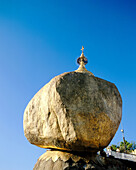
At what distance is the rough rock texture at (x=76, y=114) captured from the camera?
3398 millimetres

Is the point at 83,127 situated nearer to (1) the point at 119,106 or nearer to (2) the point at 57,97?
(2) the point at 57,97

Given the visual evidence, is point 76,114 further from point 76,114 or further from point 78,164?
point 78,164

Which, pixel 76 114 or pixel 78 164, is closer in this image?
pixel 76 114

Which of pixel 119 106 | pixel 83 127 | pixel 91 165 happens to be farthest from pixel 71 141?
pixel 119 106

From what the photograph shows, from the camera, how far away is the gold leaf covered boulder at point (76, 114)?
3398 millimetres

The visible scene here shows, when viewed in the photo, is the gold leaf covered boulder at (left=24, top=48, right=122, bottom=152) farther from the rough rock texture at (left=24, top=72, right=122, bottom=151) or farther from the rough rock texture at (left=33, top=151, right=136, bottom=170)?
the rough rock texture at (left=33, top=151, right=136, bottom=170)

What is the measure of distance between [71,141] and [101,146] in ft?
2.47

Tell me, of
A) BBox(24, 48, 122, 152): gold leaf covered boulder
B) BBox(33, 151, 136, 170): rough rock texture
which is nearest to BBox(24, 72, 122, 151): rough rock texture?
BBox(24, 48, 122, 152): gold leaf covered boulder

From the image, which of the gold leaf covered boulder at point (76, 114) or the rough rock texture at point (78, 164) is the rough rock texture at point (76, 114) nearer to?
the gold leaf covered boulder at point (76, 114)

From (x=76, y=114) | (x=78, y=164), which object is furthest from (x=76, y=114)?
(x=78, y=164)

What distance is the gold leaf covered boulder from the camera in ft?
11.1

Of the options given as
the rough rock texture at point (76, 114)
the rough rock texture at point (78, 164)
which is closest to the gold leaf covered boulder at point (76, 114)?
the rough rock texture at point (76, 114)

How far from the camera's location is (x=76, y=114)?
3402mm

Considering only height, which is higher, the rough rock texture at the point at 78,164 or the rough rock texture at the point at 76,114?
the rough rock texture at the point at 76,114
